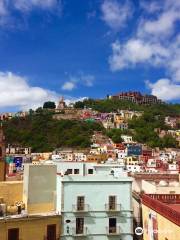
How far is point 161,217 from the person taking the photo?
2358cm

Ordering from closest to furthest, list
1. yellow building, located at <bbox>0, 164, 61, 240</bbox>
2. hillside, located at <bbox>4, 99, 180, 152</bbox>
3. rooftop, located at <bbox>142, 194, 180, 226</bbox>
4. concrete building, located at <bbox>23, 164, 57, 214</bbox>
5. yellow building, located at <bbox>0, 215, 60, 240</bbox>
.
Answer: rooftop, located at <bbox>142, 194, 180, 226</bbox>
yellow building, located at <bbox>0, 215, 60, 240</bbox>
yellow building, located at <bbox>0, 164, 61, 240</bbox>
concrete building, located at <bbox>23, 164, 57, 214</bbox>
hillside, located at <bbox>4, 99, 180, 152</bbox>

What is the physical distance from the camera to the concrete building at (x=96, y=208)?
93.7ft

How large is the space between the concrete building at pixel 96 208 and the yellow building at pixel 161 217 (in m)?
1.95

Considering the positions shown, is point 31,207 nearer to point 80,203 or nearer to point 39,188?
point 39,188

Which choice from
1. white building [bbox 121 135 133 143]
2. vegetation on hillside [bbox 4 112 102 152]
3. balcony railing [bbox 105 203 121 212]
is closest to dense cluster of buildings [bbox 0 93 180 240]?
balcony railing [bbox 105 203 121 212]

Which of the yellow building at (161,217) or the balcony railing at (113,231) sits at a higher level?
the yellow building at (161,217)

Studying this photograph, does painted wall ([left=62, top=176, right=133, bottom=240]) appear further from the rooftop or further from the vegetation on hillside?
the vegetation on hillside

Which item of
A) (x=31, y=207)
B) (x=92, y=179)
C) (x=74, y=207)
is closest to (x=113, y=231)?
(x=74, y=207)

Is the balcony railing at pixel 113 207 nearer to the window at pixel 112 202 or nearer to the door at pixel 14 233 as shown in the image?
the window at pixel 112 202

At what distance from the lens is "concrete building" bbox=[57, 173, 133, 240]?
28559 mm

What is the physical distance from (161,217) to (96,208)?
6.63m

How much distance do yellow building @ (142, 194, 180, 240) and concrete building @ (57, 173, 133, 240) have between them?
195cm

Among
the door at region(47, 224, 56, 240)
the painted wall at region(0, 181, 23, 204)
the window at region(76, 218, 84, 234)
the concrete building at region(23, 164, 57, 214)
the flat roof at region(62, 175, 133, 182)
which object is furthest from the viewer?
the painted wall at region(0, 181, 23, 204)

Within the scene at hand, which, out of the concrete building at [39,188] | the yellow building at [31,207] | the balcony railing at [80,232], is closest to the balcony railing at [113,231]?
the balcony railing at [80,232]
